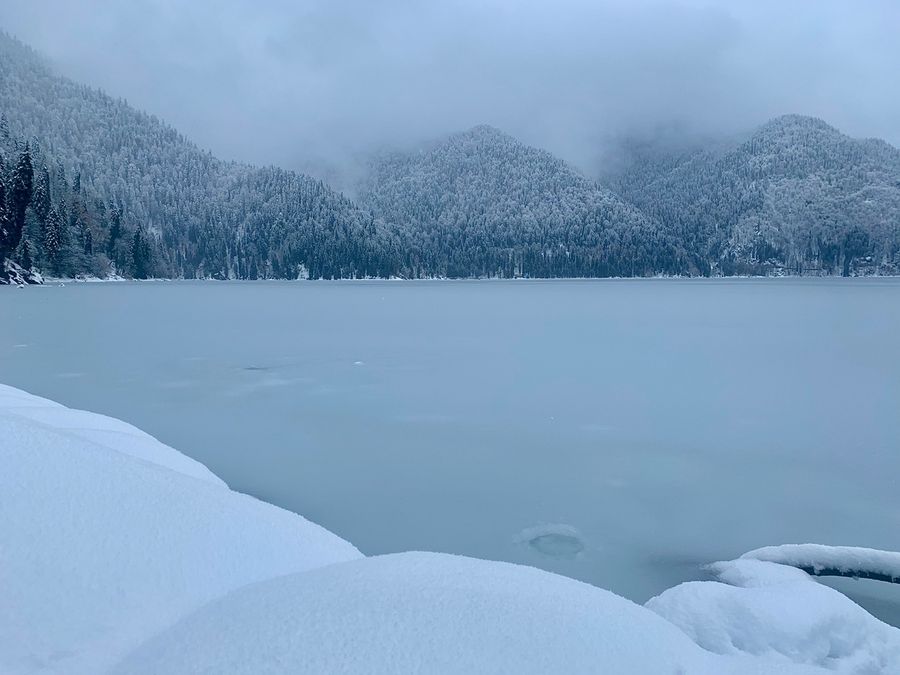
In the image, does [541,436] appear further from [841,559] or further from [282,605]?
[282,605]

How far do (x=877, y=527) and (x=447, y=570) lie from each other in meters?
5.20

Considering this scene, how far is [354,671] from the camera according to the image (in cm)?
258

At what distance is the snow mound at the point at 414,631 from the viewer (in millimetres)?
→ 2699

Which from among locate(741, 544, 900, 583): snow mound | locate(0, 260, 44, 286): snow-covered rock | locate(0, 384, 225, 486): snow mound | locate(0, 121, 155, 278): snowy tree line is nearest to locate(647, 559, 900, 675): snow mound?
locate(741, 544, 900, 583): snow mound

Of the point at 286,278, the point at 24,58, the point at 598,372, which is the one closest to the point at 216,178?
the point at 286,278

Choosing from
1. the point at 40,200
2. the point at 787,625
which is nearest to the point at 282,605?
the point at 787,625

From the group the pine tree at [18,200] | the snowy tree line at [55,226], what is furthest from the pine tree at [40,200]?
the pine tree at [18,200]

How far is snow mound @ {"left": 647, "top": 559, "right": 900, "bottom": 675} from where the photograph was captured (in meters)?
3.80

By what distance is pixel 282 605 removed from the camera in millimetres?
3072

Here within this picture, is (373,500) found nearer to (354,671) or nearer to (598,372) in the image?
(354,671)

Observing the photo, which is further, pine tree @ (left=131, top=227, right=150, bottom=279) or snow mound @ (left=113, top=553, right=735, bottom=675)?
pine tree @ (left=131, top=227, right=150, bottom=279)

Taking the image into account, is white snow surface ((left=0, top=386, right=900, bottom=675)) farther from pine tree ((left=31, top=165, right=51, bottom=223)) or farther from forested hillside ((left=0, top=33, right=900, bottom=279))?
forested hillside ((left=0, top=33, right=900, bottom=279))

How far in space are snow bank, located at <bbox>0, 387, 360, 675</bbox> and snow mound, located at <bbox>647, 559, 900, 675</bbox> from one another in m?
2.32

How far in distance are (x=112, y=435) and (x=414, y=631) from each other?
17.7ft
